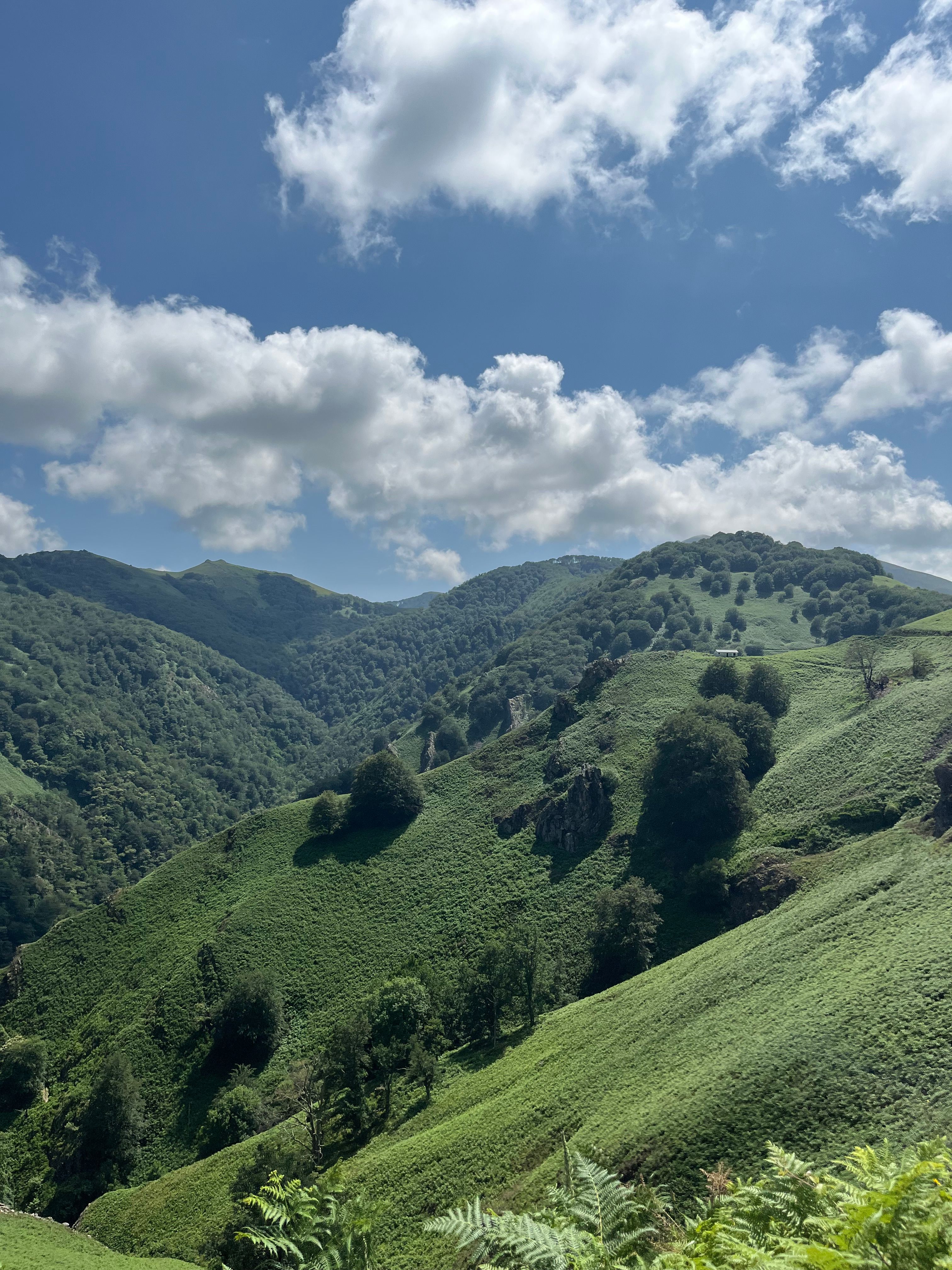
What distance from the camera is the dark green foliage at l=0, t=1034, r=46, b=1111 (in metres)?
59.1

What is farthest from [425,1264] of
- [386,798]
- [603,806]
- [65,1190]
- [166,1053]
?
[386,798]

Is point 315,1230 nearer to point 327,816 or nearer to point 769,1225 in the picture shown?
point 769,1225

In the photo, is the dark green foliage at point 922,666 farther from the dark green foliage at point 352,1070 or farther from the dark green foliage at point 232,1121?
the dark green foliage at point 232,1121

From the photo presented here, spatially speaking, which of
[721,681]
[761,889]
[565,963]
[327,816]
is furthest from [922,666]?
[327,816]

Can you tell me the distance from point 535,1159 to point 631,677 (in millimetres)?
92900

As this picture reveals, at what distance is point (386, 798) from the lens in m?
97.6

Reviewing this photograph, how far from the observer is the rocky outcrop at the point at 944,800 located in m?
47.1

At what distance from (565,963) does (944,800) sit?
39.1m

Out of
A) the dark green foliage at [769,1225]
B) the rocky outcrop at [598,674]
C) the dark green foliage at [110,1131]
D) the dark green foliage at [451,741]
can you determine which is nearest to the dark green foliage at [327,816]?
the dark green foliage at [110,1131]

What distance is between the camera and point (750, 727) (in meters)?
85.1

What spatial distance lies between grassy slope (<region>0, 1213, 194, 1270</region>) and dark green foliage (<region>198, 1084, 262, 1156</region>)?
1174cm

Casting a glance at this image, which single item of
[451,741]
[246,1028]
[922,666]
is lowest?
[246,1028]

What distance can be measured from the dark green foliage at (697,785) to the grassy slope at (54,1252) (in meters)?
61.4

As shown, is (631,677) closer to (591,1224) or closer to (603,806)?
(603,806)
